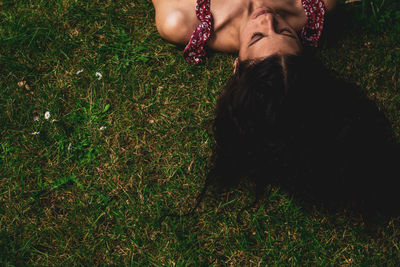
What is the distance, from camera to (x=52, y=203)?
116 inches

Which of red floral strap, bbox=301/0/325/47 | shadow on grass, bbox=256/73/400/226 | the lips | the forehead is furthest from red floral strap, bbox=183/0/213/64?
shadow on grass, bbox=256/73/400/226

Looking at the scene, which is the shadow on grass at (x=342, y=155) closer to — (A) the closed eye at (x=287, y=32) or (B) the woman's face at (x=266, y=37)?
(B) the woman's face at (x=266, y=37)

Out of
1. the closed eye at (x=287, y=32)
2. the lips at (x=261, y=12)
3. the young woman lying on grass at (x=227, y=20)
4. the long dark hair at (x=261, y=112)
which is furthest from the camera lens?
the young woman lying on grass at (x=227, y=20)

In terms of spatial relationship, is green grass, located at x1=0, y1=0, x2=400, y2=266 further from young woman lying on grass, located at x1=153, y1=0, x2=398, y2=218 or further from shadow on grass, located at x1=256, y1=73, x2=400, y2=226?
young woman lying on grass, located at x1=153, y1=0, x2=398, y2=218

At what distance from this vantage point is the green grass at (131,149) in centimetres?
275

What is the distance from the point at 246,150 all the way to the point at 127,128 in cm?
140

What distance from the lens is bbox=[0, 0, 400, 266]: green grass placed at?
2752 mm

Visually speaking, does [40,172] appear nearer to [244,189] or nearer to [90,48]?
[90,48]

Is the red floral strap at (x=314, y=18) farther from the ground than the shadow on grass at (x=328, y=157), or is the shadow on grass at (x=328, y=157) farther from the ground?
Answer: the red floral strap at (x=314, y=18)

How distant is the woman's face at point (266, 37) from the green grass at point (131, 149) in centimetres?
63

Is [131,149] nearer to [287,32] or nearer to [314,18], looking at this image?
[287,32]

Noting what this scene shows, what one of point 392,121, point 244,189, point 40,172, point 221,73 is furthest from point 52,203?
point 392,121

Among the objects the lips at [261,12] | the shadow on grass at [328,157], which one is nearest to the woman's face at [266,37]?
the lips at [261,12]

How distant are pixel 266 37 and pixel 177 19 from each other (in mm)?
1062
